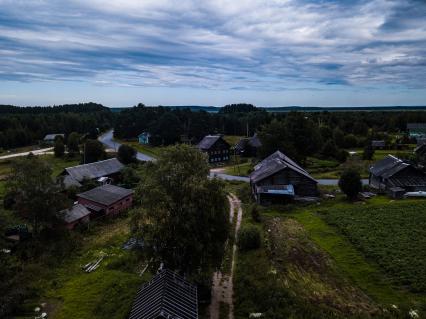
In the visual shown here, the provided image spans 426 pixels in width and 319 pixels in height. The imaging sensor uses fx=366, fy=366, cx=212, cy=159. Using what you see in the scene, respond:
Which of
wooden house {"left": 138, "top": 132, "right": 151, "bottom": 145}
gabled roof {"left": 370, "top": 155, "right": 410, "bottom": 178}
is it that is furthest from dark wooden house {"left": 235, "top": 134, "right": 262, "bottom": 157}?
gabled roof {"left": 370, "top": 155, "right": 410, "bottom": 178}

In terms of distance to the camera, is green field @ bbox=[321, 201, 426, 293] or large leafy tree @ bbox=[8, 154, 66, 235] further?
large leafy tree @ bbox=[8, 154, 66, 235]

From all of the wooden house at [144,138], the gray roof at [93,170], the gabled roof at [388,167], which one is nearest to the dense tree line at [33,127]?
the wooden house at [144,138]

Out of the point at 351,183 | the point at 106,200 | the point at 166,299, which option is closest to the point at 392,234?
the point at 351,183

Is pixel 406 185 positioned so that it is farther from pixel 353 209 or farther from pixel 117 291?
pixel 117 291

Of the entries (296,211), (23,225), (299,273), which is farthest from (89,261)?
(296,211)

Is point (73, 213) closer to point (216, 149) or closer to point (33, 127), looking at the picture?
point (216, 149)

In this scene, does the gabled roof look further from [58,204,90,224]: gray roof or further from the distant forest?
[58,204,90,224]: gray roof
